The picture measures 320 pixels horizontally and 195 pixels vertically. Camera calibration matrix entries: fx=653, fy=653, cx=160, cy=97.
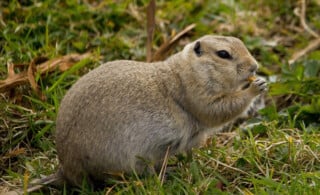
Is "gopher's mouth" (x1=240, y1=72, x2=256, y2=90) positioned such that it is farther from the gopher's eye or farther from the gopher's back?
the gopher's back

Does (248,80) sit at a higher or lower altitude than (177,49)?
higher

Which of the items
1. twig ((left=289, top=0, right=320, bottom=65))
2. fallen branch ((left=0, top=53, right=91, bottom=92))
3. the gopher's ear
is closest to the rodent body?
the gopher's ear

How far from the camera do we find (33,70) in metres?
6.31

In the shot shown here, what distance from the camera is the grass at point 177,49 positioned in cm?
510

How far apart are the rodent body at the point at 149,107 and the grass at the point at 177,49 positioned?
0.21 metres

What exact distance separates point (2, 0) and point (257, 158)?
3.86 meters

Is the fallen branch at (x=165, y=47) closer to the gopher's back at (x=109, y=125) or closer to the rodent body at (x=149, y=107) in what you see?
the rodent body at (x=149, y=107)

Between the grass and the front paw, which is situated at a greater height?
the front paw

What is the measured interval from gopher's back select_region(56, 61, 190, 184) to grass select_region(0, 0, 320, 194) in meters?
0.21

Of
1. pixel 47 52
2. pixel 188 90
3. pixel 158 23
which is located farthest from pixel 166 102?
pixel 158 23

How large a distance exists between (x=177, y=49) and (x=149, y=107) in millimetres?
2546

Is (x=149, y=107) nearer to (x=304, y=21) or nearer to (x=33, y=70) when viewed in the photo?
(x=33, y=70)

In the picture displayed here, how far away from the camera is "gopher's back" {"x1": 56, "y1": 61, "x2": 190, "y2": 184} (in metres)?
4.92

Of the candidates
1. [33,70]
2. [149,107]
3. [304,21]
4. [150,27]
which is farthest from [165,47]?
[304,21]
